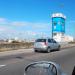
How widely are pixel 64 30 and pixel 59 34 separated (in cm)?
408

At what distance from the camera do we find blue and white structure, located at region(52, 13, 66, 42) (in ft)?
253

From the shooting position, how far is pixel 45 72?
5.22m

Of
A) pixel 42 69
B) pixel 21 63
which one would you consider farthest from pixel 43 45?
pixel 42 69

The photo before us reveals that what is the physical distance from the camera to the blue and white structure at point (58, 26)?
77188 mm

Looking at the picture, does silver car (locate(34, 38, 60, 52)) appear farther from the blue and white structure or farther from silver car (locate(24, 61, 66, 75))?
the blue and white structure

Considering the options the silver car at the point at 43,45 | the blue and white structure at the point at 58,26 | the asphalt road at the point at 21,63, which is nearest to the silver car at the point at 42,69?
the asphalt road at the point at 21,63

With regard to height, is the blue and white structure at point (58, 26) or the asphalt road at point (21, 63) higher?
the blue and white structure at point (58, 26)

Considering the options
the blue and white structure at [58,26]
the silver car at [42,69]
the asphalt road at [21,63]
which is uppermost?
the blue and white structure at [58,26]

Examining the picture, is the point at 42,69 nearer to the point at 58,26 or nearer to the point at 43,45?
the point at 43,45

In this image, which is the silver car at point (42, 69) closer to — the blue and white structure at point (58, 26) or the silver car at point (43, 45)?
the silver car at point (43, 45)

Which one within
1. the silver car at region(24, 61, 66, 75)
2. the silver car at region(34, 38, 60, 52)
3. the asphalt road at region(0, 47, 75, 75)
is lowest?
the asphalt road at region(0, 47, 75, 75)

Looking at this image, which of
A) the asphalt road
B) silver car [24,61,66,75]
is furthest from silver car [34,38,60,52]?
silver car [24,61,66,75]

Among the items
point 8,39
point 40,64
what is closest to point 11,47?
point 8,39

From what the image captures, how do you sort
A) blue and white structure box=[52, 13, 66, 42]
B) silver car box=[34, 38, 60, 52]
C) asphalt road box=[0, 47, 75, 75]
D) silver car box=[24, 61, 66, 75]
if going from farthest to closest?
blue and white structure box=[52, 13, 66, 42] < silver car box=[34, 38, 60, 52] < asphalt road box=[0, 47, 75, 75] < silver car box=[24, 61, 66, 75]
